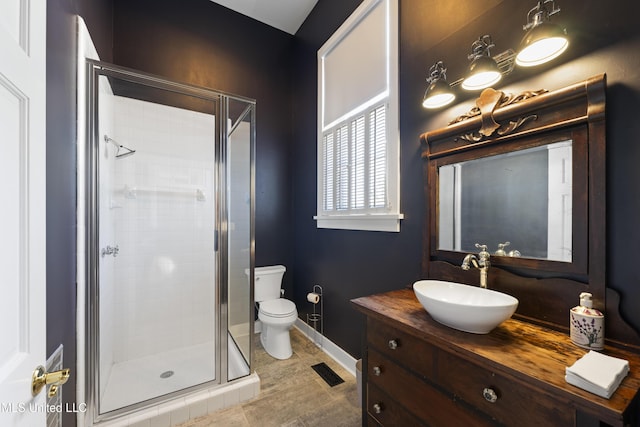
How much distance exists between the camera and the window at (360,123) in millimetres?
1872

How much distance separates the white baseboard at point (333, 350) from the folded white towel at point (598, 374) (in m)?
1.64

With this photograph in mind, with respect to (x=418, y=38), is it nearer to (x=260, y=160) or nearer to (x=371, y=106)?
(x=371, y=106)

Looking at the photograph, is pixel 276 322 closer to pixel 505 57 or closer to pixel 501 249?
pixel 501 249

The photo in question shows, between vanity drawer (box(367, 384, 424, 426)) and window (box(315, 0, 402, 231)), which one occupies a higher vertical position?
window (box(315, 0, 402, 231))

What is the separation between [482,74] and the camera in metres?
1.23

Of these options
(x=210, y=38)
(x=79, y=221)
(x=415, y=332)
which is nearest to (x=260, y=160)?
(x=210, y=38)

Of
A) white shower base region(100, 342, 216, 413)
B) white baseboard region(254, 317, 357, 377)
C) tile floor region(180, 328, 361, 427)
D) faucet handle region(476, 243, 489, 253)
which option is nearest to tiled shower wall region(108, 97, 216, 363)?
white shower base region(100, 342, 216, 413)

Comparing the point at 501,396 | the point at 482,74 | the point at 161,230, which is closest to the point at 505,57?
the point at 482,74

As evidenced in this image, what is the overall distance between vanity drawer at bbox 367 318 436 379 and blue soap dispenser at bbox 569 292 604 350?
1.54 ft

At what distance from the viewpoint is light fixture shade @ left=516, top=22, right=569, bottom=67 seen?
977mm

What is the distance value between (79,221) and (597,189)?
2366 millimetres

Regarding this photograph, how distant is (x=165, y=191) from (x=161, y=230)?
364mm
